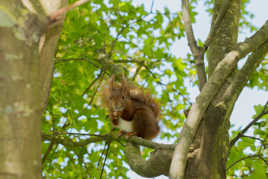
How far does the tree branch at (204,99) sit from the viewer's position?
2006 mm

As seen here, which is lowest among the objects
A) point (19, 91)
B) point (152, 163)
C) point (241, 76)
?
point (19, 91)

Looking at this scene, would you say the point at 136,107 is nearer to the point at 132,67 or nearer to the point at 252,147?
the point at 252,147

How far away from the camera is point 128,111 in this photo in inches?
170

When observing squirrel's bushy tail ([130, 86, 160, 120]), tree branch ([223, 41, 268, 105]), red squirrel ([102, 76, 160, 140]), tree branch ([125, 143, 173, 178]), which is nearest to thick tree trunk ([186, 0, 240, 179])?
tree branch ([223, 41, 268, 105])

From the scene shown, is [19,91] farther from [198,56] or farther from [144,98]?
[144,98]

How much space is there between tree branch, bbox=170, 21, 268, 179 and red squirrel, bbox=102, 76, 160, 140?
185 centimetres

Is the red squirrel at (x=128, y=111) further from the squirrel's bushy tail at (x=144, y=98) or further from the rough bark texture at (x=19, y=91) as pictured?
the rough bark texture at (x=19, y=91)

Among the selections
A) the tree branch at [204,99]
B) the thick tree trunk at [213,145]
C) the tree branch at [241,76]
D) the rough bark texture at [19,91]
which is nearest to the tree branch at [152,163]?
the thick tree trunk at [213,145]

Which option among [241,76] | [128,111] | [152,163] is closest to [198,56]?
[241,76]

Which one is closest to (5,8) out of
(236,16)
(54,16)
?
(54,16)

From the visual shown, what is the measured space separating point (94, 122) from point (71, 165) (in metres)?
1.30

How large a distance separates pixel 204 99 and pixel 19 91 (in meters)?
1.47

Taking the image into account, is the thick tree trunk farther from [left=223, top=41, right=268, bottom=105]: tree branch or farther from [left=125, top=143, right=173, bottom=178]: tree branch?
[left=125, top=143, right=173, bottom=178]: tree branch

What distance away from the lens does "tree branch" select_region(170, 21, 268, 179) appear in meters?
2.01
